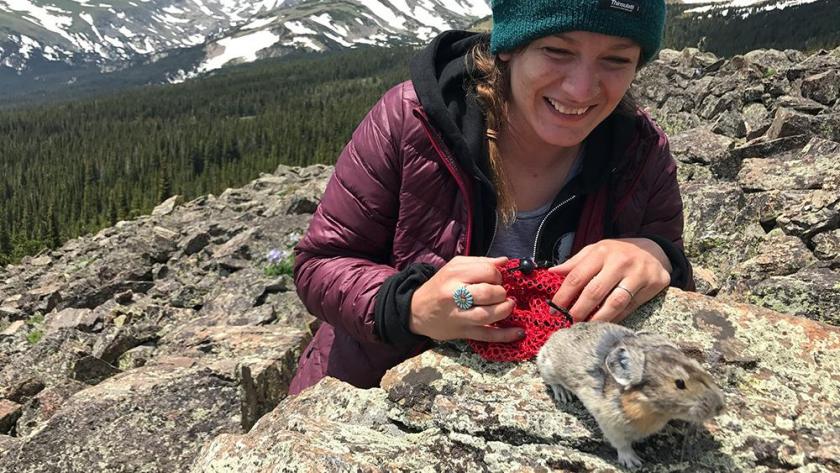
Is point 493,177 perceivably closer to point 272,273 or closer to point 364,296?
point 364,296

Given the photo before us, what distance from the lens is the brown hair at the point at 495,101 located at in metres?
3.22

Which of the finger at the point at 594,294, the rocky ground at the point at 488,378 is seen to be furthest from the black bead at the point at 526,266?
the rocky ground at the point at 488,378

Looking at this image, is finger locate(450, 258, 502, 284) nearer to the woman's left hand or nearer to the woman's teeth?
the woman's left hand

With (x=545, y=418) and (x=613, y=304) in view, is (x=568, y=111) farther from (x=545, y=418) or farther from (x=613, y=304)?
(x=545, y=418)

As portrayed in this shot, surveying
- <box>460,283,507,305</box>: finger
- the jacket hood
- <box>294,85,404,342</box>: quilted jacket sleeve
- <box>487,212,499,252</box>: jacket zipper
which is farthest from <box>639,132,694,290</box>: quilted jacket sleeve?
<box>294,85,404,342</box>: quilted jacket sleeve

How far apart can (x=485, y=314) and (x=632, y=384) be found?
2.32ft

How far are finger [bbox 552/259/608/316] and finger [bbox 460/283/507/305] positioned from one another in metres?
0.36

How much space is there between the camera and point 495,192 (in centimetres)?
314

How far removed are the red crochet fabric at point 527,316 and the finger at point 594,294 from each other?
0.29 ft

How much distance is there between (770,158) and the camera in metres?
8.02

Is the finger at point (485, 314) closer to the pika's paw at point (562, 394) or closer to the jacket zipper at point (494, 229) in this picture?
the pika's paw at point (562, 394)

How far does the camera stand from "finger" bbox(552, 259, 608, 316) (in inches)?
107

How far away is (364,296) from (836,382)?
232 cm

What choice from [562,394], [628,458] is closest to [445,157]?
[562,394]
